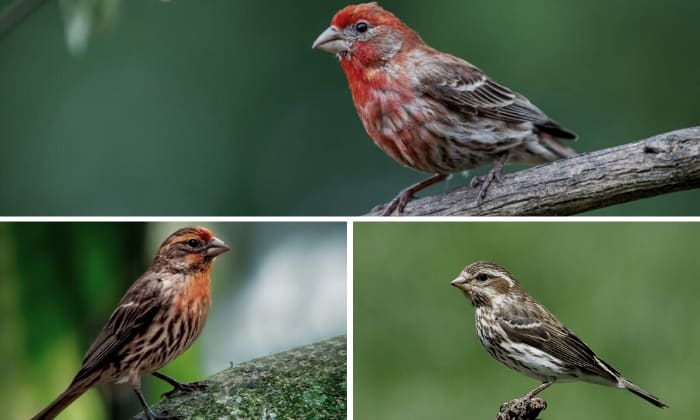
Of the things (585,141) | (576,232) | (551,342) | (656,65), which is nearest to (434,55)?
(576,232)

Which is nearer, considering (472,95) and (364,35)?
(364,35)

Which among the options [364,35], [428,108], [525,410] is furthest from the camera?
[428,108]

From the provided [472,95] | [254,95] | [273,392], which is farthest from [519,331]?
[254,95]

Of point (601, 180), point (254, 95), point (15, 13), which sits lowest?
point (601, 180)

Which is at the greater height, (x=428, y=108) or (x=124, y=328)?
(x=428, y=108)

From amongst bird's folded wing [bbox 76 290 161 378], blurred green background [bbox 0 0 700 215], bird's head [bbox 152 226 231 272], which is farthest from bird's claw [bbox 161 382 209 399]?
blurred green background [bbox 0 0 700 215]

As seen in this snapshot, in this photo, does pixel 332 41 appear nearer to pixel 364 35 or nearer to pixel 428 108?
pixel 364 35
